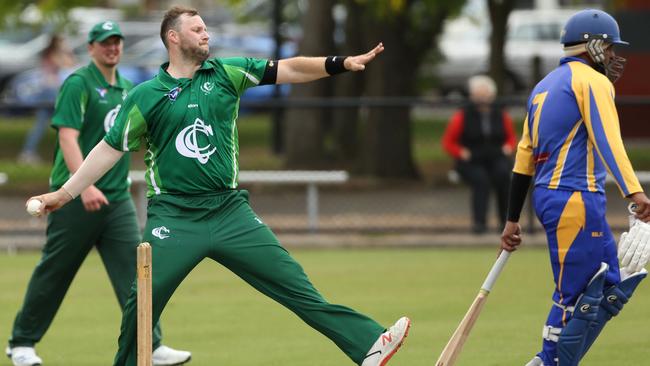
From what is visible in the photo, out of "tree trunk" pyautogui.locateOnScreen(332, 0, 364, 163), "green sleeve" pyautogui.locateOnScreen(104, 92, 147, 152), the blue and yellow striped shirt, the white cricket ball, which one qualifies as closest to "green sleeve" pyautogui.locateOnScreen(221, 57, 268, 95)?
"green sleeve" pyautogui.locateOnScreen(104, 92, 147, 152)

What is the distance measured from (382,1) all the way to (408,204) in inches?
102

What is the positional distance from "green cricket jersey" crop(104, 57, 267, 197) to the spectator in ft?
28.8

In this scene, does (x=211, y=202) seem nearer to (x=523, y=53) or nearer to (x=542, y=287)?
(x=542, y=287)

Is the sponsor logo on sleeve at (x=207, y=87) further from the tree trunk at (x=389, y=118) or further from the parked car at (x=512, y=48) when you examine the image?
the parked car at (x=512, y=48)

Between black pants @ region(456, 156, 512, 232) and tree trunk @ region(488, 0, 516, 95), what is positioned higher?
tree trunk @ region(488, 0, 516, 95)

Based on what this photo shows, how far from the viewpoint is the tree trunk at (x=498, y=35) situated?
1964 centimetres

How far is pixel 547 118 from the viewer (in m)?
6.87

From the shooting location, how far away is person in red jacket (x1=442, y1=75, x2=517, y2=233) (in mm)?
15195

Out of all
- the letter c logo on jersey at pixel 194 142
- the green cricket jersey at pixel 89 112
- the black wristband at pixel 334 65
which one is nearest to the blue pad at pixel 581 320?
the black wristband at pixel 334 65

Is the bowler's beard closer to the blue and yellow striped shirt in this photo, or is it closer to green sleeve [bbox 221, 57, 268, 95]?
green sleeve [bbox 221, 57, 268, 95]

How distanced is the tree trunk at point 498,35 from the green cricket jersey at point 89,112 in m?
11.6

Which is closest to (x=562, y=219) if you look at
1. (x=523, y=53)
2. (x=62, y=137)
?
(x=62, y=137)

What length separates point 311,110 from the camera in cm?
2025

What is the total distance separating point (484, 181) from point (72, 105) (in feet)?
24.2
